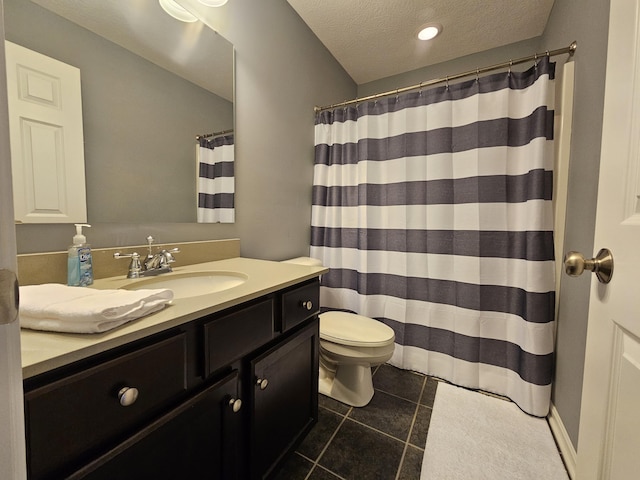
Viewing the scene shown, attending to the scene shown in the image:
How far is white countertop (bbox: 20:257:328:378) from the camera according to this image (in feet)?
1.36

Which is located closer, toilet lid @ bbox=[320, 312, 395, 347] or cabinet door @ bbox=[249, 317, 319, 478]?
cabinet door @ bbox=[249, 317, 319, 478]

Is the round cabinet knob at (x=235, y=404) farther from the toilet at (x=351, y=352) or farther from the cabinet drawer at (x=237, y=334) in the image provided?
the toilet at (x=351, y=352)

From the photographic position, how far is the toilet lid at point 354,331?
1.34 meters

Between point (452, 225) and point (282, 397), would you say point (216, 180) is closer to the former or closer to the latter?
point (282, 397)

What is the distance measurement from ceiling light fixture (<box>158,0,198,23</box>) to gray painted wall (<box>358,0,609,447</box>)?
5.44 ft

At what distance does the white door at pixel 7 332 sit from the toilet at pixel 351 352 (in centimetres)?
121

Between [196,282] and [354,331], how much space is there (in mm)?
863

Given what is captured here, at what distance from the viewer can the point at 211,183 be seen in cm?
129

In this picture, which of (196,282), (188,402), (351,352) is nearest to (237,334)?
(188,402)

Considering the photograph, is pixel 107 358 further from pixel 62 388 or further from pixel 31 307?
pixel 31 307

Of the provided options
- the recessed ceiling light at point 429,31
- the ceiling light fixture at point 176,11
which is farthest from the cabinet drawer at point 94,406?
the recessed ceiling light at point 429,31

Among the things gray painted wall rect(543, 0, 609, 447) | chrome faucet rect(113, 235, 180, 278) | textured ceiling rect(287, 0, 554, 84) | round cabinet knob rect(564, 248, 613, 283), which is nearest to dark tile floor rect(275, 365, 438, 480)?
gray painted wall rect(543, 0, 609, 447)

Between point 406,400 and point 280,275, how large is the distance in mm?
1164

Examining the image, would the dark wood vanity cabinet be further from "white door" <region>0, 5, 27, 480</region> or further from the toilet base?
the toilet base
